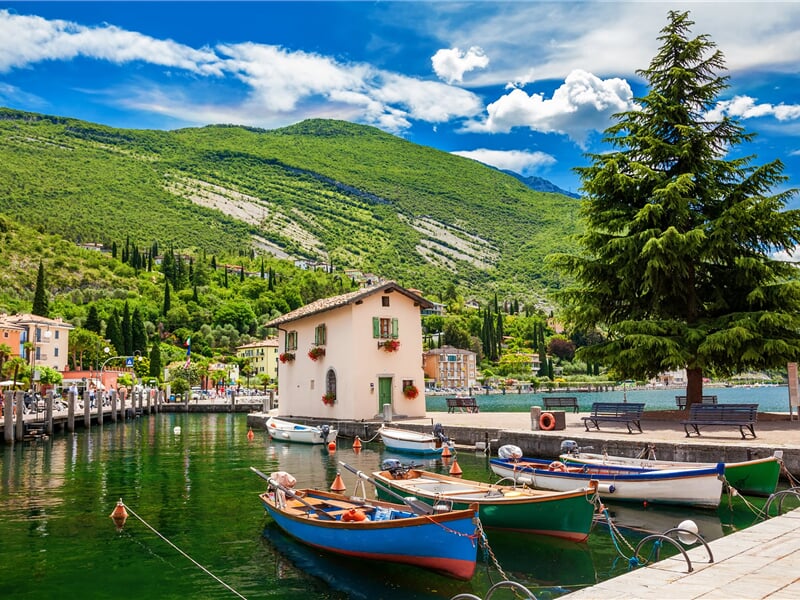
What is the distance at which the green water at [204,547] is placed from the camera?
10477 mm

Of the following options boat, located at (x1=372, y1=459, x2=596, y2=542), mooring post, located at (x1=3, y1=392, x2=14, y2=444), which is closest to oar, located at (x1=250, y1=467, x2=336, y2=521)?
boat, located at (x1=372, y1=459, x2=596, y2=542)

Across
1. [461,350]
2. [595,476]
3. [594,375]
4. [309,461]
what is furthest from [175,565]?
[594,375]

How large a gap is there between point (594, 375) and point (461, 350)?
3666 centimetres

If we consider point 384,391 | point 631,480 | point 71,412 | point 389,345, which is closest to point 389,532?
point 631,480

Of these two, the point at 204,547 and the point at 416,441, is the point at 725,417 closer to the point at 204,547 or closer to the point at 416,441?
the point at 416,441

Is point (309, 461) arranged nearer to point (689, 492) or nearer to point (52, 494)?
point (52, 494)

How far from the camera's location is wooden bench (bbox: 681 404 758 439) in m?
18.8

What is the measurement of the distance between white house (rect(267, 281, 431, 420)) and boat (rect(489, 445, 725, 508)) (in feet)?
60.5

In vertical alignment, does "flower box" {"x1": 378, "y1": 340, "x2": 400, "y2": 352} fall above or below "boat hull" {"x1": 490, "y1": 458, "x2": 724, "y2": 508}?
above

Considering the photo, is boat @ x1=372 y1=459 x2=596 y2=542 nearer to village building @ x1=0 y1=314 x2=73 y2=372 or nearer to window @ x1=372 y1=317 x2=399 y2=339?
window @ x1=372 y1=317 x2=399 y2=339

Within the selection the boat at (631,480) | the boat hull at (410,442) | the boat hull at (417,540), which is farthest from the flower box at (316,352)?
the boat hull at (417,540)

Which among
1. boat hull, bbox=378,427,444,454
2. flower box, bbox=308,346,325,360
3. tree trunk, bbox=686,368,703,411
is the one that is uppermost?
flower box, bbox=308,346,325,360

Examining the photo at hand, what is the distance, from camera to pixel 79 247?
166000mm

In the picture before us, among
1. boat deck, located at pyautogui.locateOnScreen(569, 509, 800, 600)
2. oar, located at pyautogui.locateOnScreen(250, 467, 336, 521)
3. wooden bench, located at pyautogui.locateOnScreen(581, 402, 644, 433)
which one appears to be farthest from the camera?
wooden bench, located at pyautogui.locateOnScreen(581, 402, 644, 433)
